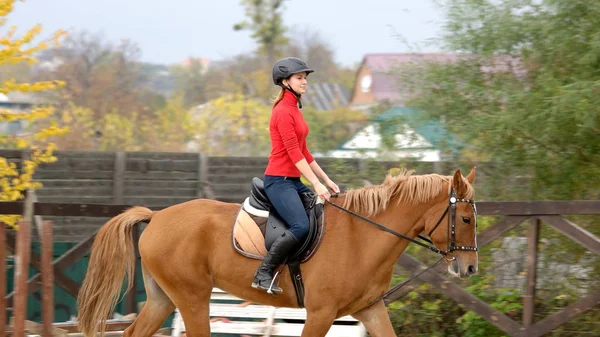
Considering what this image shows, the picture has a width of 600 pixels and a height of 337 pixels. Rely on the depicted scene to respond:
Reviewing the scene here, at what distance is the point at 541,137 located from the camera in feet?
26.1

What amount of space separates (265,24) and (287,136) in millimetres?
44058

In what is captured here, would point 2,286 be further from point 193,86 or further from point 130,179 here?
point 193,86

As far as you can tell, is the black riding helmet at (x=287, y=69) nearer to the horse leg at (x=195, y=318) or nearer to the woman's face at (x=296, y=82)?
the woman's face at (x=296, y=82)

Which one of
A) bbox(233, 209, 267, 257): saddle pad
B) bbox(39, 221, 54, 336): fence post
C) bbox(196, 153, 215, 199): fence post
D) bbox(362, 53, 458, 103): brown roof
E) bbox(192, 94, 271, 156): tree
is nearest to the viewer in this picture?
Result: bbox(233, 209, 267, 257): saddle pad

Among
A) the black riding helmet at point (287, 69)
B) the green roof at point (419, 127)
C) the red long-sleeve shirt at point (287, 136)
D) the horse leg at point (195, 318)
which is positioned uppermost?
the black riding helmet at point (287, 69)

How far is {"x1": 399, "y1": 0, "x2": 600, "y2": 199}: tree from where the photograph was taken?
775 cm

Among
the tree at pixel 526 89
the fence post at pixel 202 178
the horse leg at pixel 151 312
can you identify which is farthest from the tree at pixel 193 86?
the horse leg at pixel 151 312

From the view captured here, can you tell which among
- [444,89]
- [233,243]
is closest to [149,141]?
[444,89]

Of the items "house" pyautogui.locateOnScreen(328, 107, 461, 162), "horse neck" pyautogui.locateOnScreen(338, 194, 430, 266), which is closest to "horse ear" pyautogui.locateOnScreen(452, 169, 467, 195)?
"horse neck" pyautogui.locateOnScreen(338, 194, 430, 266)

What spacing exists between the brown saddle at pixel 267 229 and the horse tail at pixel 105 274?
98 centimetres

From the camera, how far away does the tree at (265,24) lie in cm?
4803

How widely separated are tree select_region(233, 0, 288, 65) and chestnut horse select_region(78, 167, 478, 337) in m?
42.7

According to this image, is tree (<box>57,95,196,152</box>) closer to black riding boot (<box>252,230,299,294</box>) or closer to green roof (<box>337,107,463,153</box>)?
Result: green roof (<box>337,107,463,153</box>)

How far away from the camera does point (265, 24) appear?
4869cm
